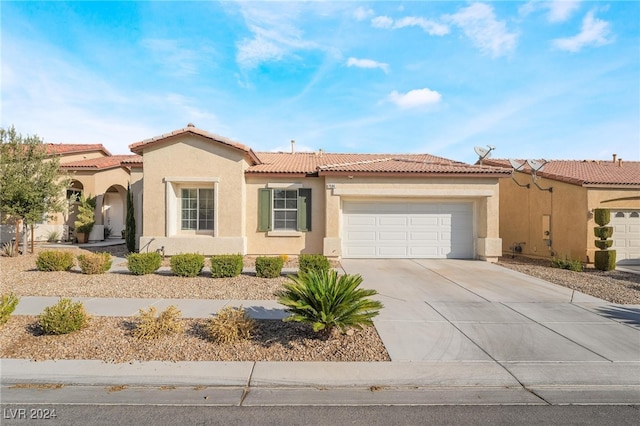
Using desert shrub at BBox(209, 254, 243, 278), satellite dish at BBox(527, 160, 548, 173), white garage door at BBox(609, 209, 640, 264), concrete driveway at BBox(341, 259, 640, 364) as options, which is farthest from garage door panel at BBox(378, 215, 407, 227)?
white garage door at BBox(609, 209, 640, 264)

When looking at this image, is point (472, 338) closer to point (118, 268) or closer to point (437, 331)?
point (437, 331)

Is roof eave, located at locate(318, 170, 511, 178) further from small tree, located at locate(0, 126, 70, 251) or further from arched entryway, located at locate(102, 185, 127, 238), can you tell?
arched entryway, located at locate(102, 185, 127, 238)

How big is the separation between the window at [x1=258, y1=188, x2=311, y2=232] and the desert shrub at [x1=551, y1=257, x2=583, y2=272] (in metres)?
9.30

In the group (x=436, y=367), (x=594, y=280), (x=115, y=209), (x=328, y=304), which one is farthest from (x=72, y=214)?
(x=594, y=280)

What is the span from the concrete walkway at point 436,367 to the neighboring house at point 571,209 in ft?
23.4

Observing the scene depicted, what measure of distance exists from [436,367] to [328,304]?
1.67 m

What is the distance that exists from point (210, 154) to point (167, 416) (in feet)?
36.0

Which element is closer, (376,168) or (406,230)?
(376,168)

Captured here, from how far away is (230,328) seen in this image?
535cm

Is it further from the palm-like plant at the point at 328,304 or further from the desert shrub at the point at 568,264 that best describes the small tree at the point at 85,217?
the desert shrub at the point at 568,264

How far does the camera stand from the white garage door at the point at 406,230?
46.3 feet

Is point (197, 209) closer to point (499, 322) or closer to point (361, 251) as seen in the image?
point (361, 251)

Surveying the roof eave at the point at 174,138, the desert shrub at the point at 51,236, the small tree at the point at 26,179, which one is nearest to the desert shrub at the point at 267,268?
the roof eave at the point at 174,138

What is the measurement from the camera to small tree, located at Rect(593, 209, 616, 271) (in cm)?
1245
